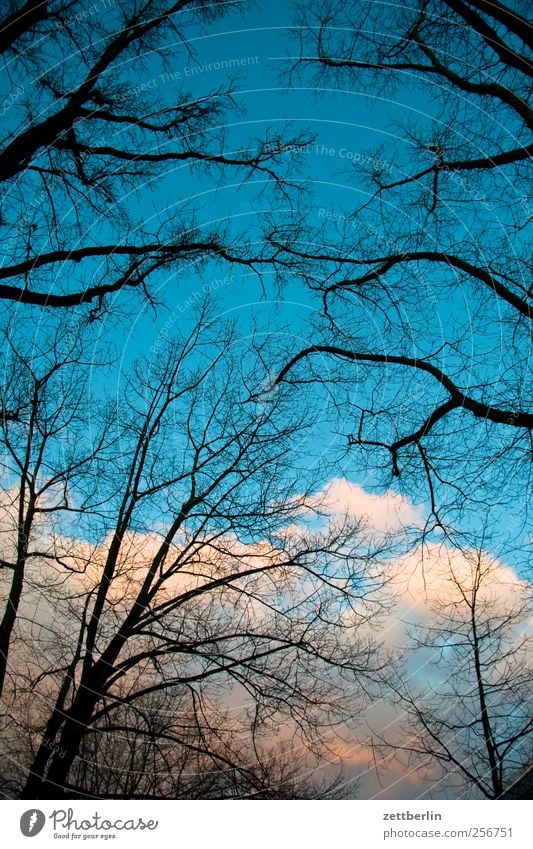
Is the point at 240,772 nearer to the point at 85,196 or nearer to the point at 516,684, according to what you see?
the point at 516,684

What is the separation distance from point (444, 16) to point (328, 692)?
7.13m

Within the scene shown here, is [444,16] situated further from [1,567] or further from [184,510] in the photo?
[1,567]

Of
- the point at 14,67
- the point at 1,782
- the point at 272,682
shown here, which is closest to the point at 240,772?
the point at 272,682

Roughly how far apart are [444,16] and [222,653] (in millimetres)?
7231

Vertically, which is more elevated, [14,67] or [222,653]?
[14,67]

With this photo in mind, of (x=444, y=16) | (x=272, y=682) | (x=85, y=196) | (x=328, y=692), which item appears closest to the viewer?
(x=328, y=692)

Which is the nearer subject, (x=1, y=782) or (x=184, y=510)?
(x=1, y=782)

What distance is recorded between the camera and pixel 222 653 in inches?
246

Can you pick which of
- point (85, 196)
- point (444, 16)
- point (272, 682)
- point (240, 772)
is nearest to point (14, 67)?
point (85, 196)

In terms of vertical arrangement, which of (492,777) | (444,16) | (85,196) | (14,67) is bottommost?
(492,777)

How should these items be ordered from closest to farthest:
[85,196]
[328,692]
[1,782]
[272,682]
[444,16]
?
1. [1,782]
2. [328,692]
3. [272,682]
4. [444,16]
5. [85,196]
